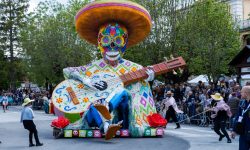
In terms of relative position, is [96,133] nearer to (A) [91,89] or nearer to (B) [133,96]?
(A) [91,89]

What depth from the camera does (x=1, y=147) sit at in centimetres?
1205

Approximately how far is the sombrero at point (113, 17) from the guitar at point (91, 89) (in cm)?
149

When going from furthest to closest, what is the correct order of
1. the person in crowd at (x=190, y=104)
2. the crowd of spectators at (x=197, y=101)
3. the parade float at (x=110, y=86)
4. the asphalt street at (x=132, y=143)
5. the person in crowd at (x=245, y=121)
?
the person in crowd at (x=190, y=104), the crowd of spectators at (x=197, y=101), the parade float at (x=110, y=86), the asphalt street at (x=132, y=143), the person in crowd at (x=245, y=121)

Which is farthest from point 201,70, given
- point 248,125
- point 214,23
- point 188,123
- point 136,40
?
point 248,125

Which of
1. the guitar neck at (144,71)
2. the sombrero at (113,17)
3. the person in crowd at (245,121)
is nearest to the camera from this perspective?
the person in crowd at (245,121)

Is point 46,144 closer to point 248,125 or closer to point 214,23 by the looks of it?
point 248,125

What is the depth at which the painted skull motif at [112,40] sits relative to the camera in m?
14.3

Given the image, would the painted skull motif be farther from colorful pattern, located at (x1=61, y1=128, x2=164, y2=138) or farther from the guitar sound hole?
colorful pattern, located at (x1=61, y1=128, x2=164, y2=138)

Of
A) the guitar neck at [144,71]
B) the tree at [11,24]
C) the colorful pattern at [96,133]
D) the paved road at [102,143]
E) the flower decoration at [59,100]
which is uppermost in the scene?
the tree at [11,24]

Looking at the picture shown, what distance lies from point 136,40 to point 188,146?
186 inches

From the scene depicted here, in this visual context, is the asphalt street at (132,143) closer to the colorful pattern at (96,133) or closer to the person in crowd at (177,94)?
the colorful pattern at (96,133)

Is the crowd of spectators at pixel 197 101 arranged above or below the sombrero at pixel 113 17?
below

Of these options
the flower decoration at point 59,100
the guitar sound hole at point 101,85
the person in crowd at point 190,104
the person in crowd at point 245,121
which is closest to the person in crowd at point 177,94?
the person in crowd at point 190,104

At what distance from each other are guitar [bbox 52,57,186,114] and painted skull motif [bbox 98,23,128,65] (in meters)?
0.53
